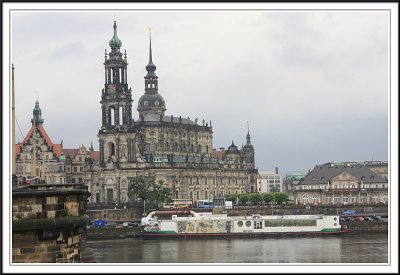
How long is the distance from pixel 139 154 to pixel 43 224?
9837cm

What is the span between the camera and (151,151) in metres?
121

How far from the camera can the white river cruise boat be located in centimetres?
7812

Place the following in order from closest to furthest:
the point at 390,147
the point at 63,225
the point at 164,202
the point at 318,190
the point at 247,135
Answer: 1. the point at 390,147
2. the point at 63,225
3. the point at 164,202
4. the point at 318,190
5. the point at 247,135

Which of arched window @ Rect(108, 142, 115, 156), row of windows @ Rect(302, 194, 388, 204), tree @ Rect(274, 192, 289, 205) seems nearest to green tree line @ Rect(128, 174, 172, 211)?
arched window @ Rect(108, 142, 115, 156)

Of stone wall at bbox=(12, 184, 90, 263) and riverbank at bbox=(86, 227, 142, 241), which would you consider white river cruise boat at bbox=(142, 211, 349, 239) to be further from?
stone wall at bbox=(12, 184, 90, 263)

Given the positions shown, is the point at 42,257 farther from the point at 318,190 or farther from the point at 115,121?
the point at 318,190

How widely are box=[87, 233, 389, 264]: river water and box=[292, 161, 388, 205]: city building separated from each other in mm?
40453

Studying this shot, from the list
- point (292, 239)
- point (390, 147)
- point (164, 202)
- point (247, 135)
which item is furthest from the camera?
point (247, 135)

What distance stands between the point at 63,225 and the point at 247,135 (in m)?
130

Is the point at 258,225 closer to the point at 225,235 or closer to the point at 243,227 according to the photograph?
the point at 243,227

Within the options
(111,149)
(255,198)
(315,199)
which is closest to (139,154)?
(111,149)

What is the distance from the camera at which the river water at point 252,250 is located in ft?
176

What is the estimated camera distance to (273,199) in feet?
382

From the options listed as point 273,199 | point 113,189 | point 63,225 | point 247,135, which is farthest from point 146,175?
point 63,225
